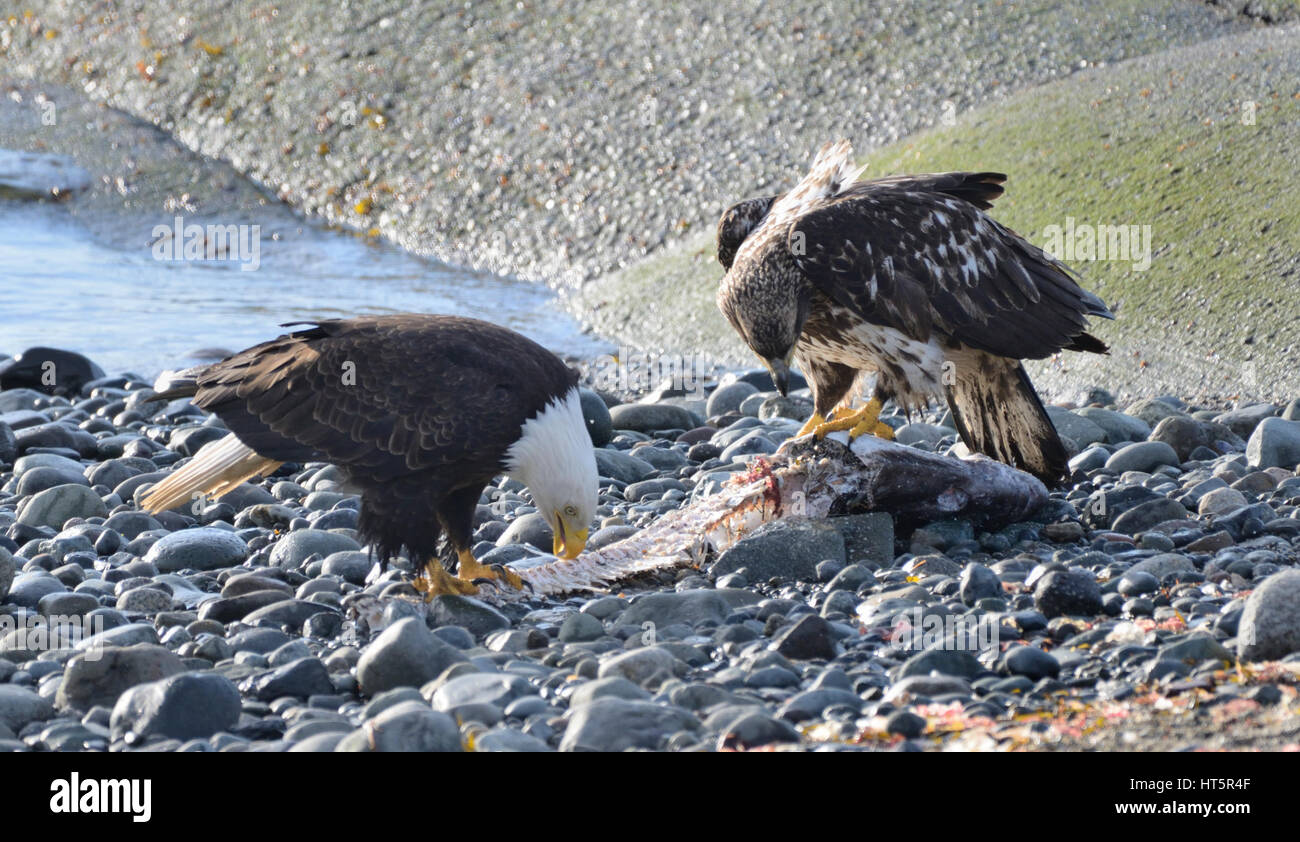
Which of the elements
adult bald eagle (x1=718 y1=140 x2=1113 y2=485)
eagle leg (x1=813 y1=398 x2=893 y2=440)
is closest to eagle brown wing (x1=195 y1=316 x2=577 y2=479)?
adult bald eagle (x1=718 y1=140 x2=1113 y2=485)

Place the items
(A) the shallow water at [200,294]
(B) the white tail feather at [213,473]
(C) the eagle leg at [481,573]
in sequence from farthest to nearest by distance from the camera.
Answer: (A) the shallow water at [200,294], (B) the white tail feather at [213,473], (C) the eagle leg at [481,573]

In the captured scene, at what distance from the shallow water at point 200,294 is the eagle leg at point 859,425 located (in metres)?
5.56

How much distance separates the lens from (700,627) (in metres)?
4.88

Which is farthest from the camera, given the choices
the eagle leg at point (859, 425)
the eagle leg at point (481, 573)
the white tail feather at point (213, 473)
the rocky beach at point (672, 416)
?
the eagle leg at point (859, 425)

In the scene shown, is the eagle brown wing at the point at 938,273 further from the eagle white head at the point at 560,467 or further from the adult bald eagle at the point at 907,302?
the eagle white head at the point at 560,467

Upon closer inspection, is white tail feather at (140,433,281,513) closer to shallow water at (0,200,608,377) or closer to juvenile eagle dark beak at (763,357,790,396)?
juvenile eagle dark beak at (763,357,790,396)

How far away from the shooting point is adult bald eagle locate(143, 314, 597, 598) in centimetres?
530

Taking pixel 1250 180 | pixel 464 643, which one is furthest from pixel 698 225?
pixel 464 643

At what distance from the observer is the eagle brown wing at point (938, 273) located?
5938 millimetres

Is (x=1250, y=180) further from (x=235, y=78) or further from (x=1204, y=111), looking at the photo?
(x=235, y=78)

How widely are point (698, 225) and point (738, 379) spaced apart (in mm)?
3930

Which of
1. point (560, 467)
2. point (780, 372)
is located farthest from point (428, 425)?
point (780, 372)

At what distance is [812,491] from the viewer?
5820mm

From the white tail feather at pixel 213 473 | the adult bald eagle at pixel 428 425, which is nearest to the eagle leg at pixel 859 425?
the adult bald eagle at pixel 428 425
